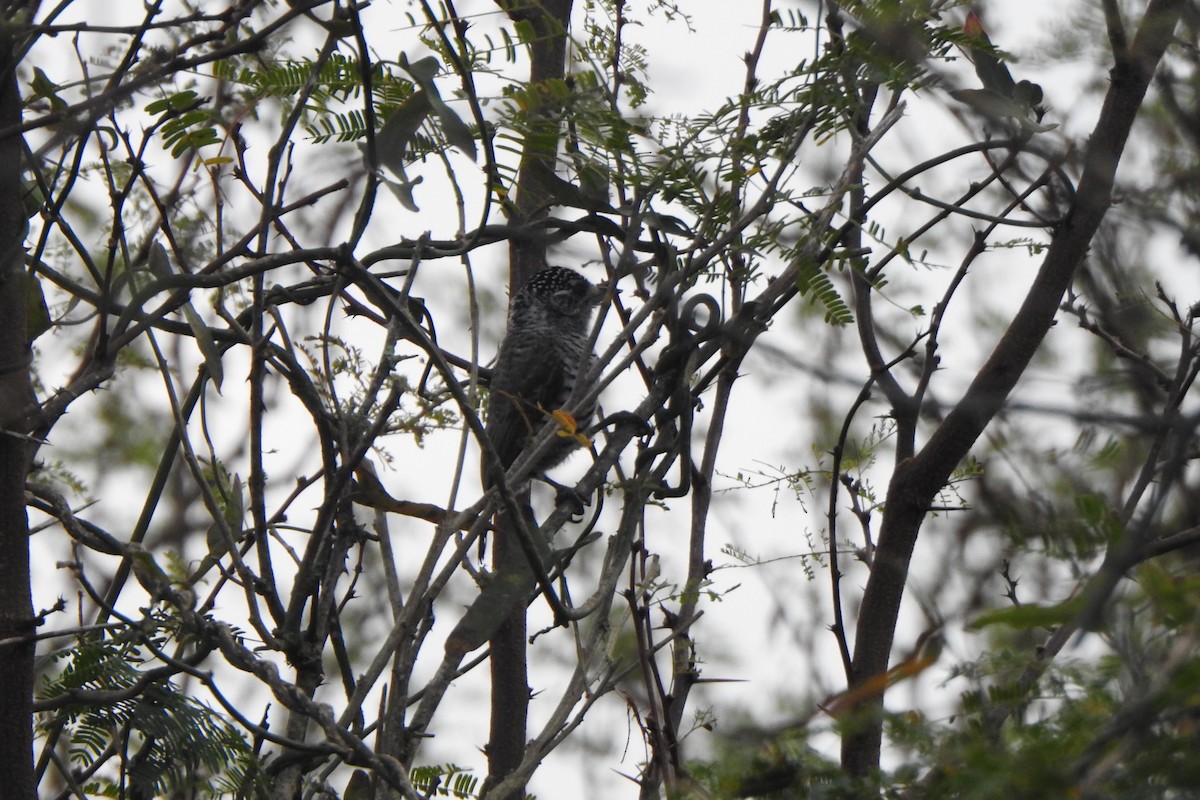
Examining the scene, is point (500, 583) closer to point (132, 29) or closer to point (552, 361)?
point (132, 29)

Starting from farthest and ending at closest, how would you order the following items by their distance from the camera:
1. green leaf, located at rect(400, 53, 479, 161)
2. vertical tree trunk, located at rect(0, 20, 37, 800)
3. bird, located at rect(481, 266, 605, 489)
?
bird, located at rect(481, 266, 605, 489) < vertical tree trunk, located at rect(0, 20, 37, 800) < green leaf, located at rect(400, 53, 479, 161)

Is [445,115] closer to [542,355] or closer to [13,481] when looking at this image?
[13,481]

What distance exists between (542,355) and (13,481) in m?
3.61

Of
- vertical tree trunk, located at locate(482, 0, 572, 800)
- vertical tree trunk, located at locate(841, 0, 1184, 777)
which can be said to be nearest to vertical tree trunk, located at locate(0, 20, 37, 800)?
vertical tree trunk, located at locate(482, 0, 572, 800)

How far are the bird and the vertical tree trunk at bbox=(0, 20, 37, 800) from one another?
3.07 meters

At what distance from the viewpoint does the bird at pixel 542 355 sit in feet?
19.1

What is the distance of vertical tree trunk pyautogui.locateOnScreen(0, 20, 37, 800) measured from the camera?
2.59 m

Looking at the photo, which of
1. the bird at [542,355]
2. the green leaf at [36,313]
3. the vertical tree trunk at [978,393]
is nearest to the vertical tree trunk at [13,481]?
the green leaf at [36,313]

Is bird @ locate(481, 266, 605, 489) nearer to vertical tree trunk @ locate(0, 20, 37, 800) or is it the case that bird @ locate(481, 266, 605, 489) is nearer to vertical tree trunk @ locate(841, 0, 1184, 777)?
vertical tree trunk @ locate(841, 0, 1184, 777)

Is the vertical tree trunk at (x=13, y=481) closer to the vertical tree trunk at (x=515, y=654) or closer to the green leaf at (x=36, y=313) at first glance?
the green leaf at (x=36, y=313)

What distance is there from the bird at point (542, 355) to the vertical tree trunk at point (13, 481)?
3.07 metres

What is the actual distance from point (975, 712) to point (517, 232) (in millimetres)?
1376

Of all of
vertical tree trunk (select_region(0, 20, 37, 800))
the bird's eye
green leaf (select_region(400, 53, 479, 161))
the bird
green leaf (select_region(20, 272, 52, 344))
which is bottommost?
vertical tree trunk (select_region(0, 20, 37, 800))

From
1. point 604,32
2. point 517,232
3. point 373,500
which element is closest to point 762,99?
point 517,232
